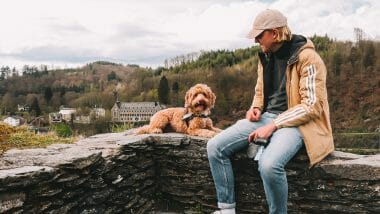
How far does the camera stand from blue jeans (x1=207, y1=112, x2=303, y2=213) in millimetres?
4180

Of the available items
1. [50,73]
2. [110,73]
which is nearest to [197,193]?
[50,73]

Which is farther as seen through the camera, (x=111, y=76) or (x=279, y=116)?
(x=111, y=76)

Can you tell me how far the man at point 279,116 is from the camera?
4.24m

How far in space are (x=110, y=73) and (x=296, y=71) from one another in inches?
5327

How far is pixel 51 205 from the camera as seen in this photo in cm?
404

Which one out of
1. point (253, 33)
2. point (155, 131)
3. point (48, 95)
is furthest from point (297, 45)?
point (48, 95)

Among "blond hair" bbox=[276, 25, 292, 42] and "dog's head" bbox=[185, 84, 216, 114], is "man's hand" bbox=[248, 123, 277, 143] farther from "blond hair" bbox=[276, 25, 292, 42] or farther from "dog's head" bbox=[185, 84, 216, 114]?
"dog's head" bbox=[185, 84, 216, 114]

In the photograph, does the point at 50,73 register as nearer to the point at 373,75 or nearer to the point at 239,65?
the point at 239,65

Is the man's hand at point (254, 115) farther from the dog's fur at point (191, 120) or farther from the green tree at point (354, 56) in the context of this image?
the green tree at point (354, 56)

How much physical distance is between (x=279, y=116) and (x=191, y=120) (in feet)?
6.06

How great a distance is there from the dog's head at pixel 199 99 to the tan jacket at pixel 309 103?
5.50 ft

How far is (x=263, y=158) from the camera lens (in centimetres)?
425

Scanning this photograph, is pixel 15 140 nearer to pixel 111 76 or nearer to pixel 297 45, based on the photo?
pixel 297 45

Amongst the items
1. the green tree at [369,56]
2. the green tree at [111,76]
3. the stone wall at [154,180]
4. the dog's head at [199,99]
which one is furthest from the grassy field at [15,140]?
the green tree at [111,76]
